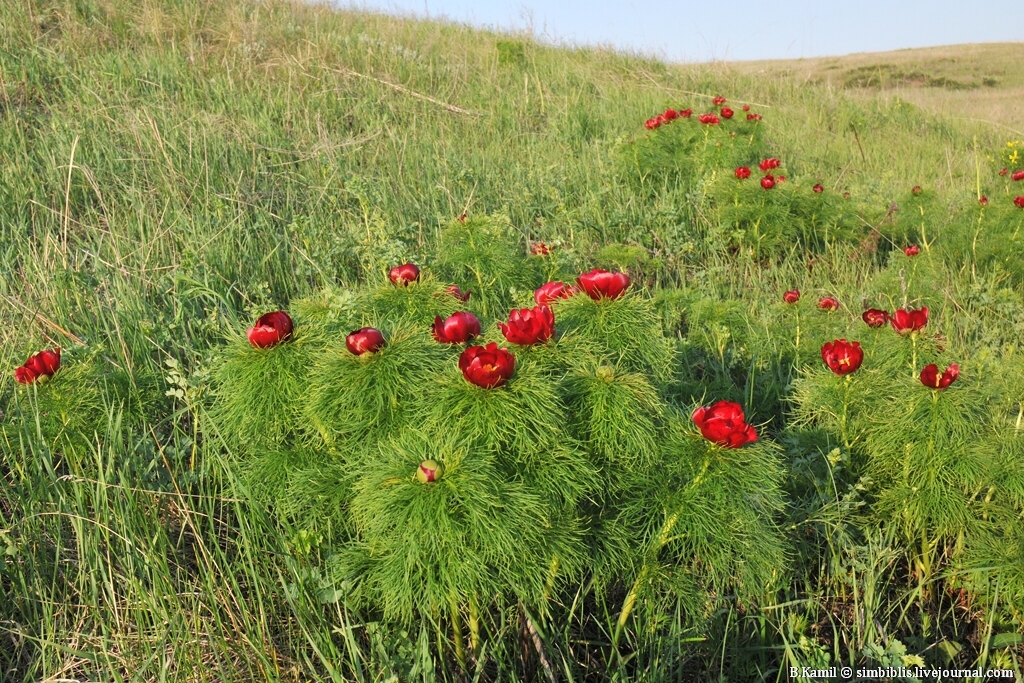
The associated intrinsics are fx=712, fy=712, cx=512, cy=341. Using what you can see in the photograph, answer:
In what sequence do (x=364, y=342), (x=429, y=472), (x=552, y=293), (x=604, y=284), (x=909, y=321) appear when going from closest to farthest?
1. (x=429, y=472)
2. (x=364, y=342)
3. (x=604, y=284)
4. (x=552, y=293)
5. (x=909, y=321)

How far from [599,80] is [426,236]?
4591mm

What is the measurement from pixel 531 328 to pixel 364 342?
1.08 feet

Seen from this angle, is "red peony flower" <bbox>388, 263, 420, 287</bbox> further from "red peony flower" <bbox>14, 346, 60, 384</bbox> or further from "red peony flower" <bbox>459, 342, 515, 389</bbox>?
"red peony flower" <bbox>14, 346, 60, 384</bbox>

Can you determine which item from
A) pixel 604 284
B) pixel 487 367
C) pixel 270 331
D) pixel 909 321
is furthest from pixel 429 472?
pixel 909 321

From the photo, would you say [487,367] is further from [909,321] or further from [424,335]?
[909,321]

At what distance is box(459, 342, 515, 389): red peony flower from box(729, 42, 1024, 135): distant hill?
917 centimetres

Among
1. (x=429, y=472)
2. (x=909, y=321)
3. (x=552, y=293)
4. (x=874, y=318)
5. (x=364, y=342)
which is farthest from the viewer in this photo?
(x=874, y=318)

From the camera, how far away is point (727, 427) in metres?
1.33

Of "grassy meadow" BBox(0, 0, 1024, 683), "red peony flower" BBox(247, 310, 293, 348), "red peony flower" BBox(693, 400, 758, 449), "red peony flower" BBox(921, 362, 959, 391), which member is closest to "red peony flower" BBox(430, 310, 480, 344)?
"grassy meadow" BBox(0, 0, 1024, 683)

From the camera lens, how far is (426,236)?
353 centimetres

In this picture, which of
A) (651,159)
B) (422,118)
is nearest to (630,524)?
(651,159)

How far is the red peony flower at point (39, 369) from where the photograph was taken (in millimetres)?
1716

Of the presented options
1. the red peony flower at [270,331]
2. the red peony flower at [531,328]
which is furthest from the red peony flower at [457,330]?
the red peony flower at [270,331]

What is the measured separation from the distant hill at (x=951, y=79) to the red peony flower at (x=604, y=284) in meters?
8.64
